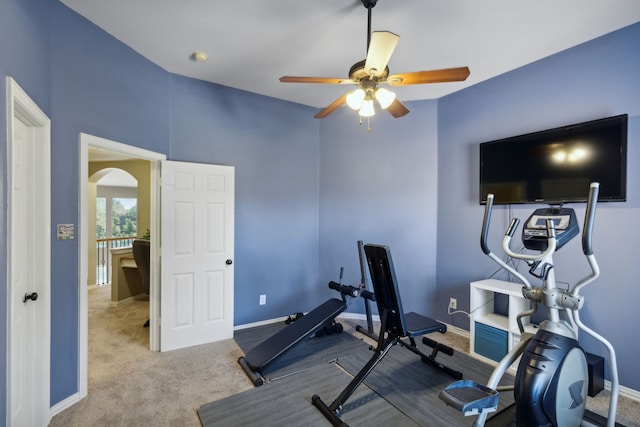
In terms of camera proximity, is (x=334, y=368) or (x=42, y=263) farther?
(x=334, y=368)

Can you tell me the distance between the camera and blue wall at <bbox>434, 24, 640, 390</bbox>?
7.70ft

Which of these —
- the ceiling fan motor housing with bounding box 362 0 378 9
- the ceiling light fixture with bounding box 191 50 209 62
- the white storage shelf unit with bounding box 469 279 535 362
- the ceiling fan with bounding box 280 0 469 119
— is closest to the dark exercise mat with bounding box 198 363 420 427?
the white storage shelf unit with bounding box 469 279 535 362

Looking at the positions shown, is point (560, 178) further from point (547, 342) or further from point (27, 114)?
point (27, 114)

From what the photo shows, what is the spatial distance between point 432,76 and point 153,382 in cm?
328

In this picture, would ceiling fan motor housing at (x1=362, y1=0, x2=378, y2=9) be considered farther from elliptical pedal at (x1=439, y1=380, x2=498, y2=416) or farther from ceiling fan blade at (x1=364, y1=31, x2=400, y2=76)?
elliptical pedal at (x1=439, y1=380, x2=498, y2=416)

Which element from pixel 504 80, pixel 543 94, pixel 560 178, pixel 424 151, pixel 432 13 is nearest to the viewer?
pixel 432 13

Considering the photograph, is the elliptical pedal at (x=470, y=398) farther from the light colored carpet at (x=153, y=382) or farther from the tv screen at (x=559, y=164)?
the tv screen at (x=559, y=164)

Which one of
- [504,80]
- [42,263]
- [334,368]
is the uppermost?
[504,80]

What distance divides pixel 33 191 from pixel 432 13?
3081 millimetres

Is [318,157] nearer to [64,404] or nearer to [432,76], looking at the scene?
[432,76]

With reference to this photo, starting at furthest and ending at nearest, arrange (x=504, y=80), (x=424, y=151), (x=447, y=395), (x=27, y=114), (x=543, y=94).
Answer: (x=424, y=151)
(x=504, y=80)
(x=543, y=94)
(x=27, y=114)
(x=447, y=395)

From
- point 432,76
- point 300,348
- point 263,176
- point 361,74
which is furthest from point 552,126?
point 300,348

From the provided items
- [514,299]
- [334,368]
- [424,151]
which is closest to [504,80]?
[424,151]

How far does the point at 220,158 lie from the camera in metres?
3.54
